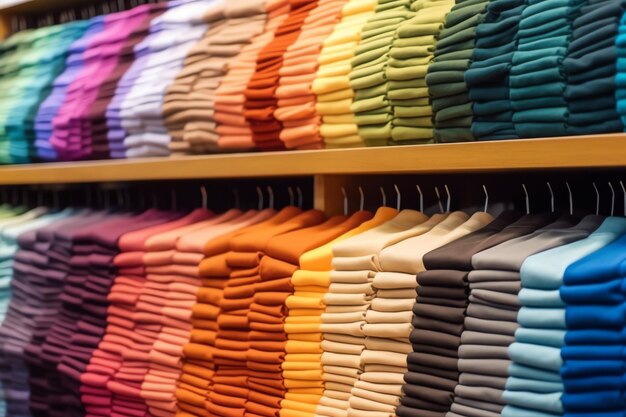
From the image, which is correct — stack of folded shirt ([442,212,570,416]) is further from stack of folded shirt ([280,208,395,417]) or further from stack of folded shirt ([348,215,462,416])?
stack of folded shirt ([280,208,395,417])

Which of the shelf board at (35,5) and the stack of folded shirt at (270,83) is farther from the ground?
the shelf board at (35,5)

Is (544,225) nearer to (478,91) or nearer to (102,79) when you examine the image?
(478,91)

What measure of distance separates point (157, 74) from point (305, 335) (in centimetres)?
97

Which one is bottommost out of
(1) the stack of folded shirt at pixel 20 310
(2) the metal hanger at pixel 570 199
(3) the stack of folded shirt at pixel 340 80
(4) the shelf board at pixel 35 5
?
(1) the stack of folded shirt at pixel 20 310

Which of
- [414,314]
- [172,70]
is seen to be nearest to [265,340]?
[414,314]

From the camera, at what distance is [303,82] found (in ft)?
6.80

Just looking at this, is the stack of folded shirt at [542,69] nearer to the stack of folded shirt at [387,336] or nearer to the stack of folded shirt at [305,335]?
the stack of folded shirt at [387,336]

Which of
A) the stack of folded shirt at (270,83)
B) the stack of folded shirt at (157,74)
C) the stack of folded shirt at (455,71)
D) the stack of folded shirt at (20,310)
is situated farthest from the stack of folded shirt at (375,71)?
the stack of folded shirt at (20,310)

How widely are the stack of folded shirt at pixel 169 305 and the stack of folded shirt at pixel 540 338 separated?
0.93 m

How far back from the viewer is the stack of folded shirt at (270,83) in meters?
2.15

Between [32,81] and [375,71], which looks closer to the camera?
[375,71]

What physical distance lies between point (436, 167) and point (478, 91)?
0.17 meters

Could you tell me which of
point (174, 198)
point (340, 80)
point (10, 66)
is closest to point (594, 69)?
point (340, 80)

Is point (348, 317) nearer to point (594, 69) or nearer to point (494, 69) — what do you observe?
point (494, 69)
